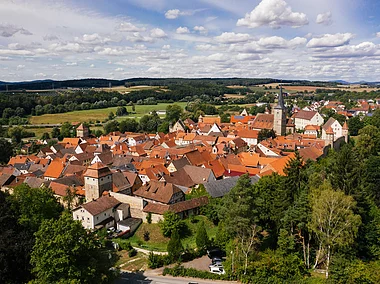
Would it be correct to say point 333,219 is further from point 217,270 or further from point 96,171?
point 96,171

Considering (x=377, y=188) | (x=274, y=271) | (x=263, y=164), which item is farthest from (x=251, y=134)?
(x=274, y=271)

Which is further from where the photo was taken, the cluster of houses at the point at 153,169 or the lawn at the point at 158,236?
the cluster of houses at the point at 153,169

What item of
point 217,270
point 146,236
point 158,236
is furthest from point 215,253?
point 146,236

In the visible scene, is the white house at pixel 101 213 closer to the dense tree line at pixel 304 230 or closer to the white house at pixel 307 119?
the dense tree line at pixel 304 230

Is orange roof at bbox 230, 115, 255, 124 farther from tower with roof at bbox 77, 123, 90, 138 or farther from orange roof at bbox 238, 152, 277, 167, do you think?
orange roof at bbox 238, 152, 277, 167

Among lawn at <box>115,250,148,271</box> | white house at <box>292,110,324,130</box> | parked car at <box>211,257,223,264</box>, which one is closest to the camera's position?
parked car at <box>211,257,223,264</box>

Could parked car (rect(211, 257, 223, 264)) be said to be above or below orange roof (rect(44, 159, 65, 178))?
below

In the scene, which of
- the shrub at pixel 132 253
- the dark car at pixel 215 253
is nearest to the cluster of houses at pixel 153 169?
the shrub at pixel 132 253

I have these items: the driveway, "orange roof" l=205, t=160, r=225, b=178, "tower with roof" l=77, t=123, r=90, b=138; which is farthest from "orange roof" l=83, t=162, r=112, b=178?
"tower with roof" l=77, t=123, r=90, b=138
